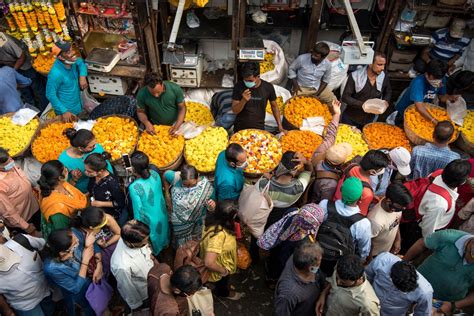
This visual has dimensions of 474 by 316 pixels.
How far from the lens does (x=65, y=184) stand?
3912 mm

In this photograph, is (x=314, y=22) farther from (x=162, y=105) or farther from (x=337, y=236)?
(x=337, y=236)

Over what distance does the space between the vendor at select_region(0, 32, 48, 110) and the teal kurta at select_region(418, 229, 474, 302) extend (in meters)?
6.28

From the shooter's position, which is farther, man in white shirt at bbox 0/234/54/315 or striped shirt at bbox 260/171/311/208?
striped shirt at bbox 260/171/311/208

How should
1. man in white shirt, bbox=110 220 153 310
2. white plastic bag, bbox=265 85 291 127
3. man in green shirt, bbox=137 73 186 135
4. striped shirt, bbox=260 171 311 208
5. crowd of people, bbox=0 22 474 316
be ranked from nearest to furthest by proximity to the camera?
crowd of people, bbox=0 22 474 316, man in white shirt, bbox=110 220 153 310, striped shirt, bbox=260 171 311 208, man in green shirt, bbox=137 73 186 135, white plastic bag, bbox=265 85 291 127

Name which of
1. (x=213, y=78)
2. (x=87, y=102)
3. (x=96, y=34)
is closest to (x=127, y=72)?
(x=87, y=102)

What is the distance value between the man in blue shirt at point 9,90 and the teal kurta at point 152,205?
2936 millimetres

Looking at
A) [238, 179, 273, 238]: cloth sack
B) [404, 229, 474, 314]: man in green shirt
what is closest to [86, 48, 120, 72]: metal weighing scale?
[238, 179, 273, 238]: cloth sack

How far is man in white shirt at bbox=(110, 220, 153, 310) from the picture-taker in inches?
128

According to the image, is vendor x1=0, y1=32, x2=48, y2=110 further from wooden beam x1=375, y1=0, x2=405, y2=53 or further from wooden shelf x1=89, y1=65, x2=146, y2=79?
wooden beam x1=375, y1=0, x2=405, y2=53

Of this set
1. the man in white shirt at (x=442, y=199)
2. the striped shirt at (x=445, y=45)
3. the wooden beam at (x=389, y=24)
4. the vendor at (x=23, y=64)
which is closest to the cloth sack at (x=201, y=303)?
the man in white shirt at (x=442, y=199)

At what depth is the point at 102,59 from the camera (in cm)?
612

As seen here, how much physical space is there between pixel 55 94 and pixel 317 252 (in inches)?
171

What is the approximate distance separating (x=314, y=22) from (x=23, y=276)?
5.28 m

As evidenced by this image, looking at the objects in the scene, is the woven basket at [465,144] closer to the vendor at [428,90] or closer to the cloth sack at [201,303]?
the vendor at [428,90]
